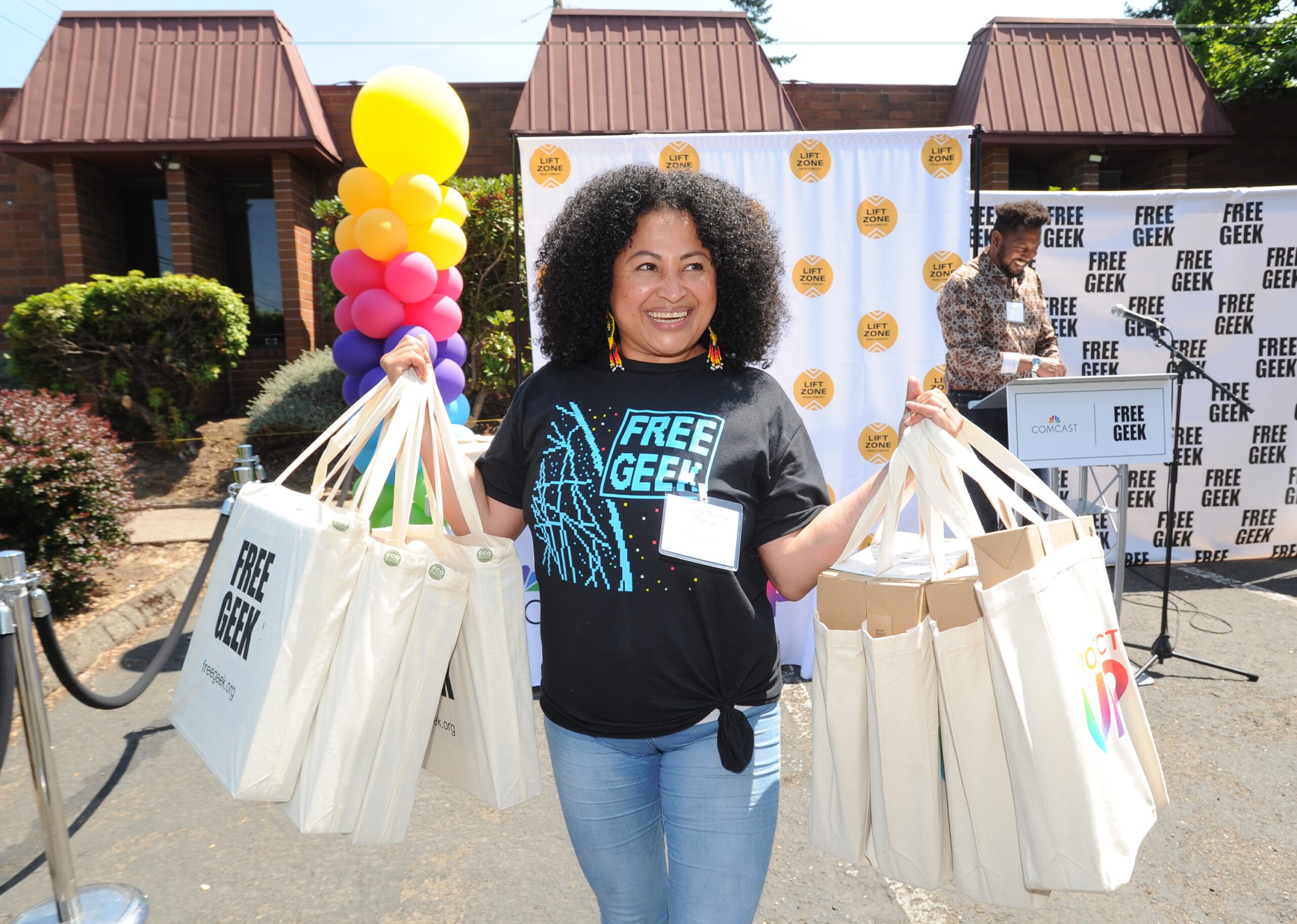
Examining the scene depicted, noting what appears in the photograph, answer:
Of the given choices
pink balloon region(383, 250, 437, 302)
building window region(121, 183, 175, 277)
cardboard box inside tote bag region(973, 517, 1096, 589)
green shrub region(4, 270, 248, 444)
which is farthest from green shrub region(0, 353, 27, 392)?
cardboard box inside tote bag region(973, 517, 1096, 589)

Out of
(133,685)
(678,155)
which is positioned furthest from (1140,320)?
(133,685)

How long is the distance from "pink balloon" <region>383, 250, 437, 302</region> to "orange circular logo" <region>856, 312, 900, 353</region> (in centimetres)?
231

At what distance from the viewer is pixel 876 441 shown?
4.24 m

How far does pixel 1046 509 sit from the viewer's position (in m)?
4.61

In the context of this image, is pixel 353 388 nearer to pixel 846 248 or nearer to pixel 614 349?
pixel 846 248

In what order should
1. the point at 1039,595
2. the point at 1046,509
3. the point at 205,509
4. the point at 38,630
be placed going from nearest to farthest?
the point at 1039,595 → the point at 38,630 → the point at 1046,509 → the point at 205,509

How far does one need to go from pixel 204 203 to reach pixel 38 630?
30.0ft

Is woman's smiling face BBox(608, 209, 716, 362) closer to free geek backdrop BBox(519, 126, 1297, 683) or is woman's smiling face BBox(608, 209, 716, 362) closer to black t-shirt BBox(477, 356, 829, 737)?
black t-shirt BBox(477, 356, 829, 737)

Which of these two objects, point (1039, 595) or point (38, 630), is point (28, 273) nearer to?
point (38, 630)

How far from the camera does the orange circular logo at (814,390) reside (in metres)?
4.21

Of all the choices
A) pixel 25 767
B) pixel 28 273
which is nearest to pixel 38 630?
pixel 25 767

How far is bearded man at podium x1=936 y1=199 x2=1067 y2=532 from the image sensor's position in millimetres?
4125

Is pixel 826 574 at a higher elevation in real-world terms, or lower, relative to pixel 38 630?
higher

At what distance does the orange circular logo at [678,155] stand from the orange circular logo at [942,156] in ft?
3.71
